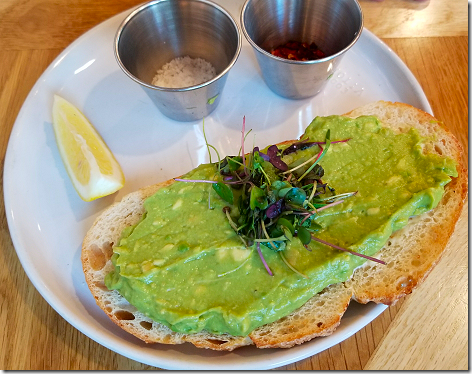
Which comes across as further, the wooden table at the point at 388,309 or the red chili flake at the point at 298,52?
the red chili flake at the point at 298,52

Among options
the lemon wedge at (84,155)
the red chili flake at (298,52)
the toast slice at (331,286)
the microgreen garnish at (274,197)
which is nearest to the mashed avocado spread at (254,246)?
the microgreen garnish at (274,197)

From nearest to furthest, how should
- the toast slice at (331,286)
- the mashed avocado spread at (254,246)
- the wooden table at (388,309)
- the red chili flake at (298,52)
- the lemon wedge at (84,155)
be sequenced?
1. the mashed avocado spread at (254,246)
2. the toast slice at (331,286)
3. the wooden table at (388,309)
4. the lemon wedge at (84,155)
5. the red chili flake at (298,52)

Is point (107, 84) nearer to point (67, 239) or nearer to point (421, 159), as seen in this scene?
point (67, 239)

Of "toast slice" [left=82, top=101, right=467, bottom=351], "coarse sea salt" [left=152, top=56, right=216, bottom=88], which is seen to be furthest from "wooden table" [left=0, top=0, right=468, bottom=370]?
"coarse sea salt" [left=152, top=56, right=216, bottom=88]

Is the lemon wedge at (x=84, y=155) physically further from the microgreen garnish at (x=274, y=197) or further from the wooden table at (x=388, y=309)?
the microgreen garnish at (x=274, y=197)

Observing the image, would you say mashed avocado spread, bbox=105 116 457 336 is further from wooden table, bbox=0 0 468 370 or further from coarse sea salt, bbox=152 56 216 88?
coarse sea salt, bbox=152 56 216 88

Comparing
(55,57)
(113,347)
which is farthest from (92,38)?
(113,347)

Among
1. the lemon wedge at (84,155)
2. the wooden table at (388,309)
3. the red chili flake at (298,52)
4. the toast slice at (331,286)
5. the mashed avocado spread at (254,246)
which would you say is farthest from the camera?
the red chili flake at (298,52)

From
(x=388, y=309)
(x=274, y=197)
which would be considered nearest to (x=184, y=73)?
(x=274, y=197)
